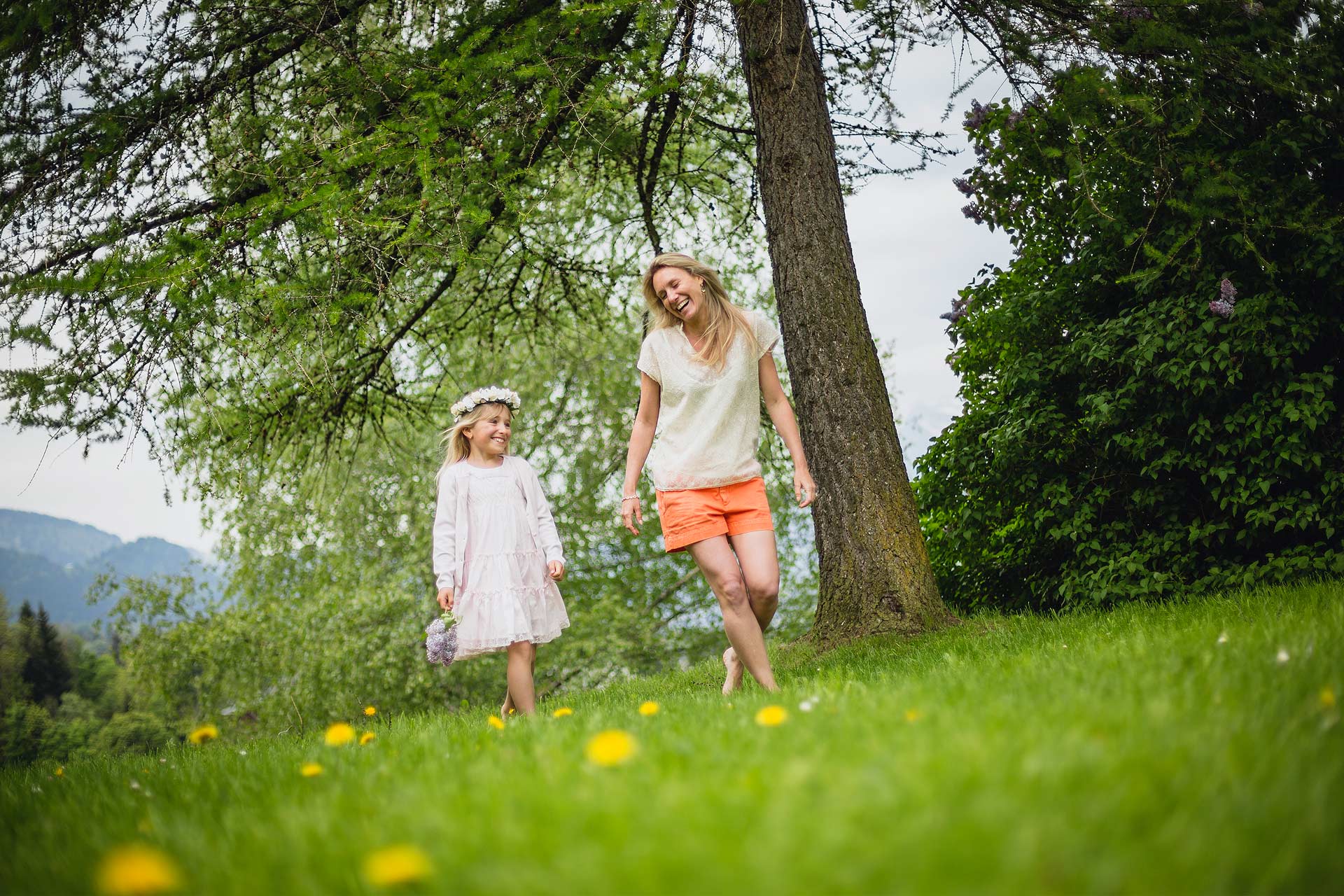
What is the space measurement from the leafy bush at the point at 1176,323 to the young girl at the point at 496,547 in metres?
3.21

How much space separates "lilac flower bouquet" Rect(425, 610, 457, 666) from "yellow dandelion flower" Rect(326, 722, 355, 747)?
1638 millimetres

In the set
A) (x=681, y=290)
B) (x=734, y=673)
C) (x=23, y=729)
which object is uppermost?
(x=681, y=290)

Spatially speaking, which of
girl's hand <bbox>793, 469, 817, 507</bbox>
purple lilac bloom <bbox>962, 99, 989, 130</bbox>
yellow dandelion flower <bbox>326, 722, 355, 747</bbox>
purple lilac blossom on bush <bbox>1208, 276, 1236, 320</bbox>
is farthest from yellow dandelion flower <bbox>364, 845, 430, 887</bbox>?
purple lilac bloom <bbox>962, 99, 989, 130</bbox>

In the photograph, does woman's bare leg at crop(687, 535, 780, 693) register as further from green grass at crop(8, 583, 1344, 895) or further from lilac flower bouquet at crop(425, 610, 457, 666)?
lilac flower bouquet at crop(425, 610, 457, 666)

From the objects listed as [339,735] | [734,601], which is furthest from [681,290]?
[339,735]

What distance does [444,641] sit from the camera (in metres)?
4.79

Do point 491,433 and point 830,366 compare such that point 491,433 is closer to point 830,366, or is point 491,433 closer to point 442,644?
point 442,644

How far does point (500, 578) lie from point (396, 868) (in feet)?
12.0

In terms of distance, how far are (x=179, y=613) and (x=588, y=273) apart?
59.7ft

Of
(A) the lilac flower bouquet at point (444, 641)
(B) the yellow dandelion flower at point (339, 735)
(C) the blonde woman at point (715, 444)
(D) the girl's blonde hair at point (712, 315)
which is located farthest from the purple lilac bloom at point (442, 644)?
(D) the girl's blonde hair at point (712, 315)

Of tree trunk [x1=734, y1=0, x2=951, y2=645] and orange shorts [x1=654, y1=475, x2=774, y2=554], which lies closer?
orange shorts [x1=654, y1=475, x2=774, y2=554]

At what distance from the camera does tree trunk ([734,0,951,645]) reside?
17.7 feet

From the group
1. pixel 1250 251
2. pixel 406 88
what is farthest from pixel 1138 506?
pixel 406 88

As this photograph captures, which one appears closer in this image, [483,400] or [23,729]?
[483,400]
